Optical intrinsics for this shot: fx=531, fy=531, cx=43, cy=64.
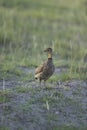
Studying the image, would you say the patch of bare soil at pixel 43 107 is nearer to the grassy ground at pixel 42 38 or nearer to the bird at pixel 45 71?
the grassy ground at pixel 42 38

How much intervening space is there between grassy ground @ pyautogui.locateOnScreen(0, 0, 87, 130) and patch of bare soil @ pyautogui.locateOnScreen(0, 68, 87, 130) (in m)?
0.05

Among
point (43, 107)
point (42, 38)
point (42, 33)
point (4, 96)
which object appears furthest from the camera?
point (42, 33)

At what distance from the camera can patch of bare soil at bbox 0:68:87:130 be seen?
7.86 meters

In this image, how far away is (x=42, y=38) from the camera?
1552cm

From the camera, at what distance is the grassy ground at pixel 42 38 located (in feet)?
35.1

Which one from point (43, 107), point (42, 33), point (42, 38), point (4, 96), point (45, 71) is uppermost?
point (42, 33)

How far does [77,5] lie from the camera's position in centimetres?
2292

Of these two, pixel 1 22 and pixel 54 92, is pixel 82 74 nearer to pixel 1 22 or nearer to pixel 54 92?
pixel 54 92

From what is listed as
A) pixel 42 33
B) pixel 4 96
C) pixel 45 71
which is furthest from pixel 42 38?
pixel 4 96

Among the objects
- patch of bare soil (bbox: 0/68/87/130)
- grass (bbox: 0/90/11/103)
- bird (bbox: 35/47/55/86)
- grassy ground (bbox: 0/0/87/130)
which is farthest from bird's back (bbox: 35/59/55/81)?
grass (bbox: 0/90/11/103)

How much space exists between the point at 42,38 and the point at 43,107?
727 centimetres

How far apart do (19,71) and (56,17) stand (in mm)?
9721

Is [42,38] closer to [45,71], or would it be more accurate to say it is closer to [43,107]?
[45,71]

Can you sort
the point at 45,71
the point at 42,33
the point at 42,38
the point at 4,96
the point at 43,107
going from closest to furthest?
the point at 43,107, the point at 4,96, the point at 45,71, the point at 42,38, the point at 42,33
